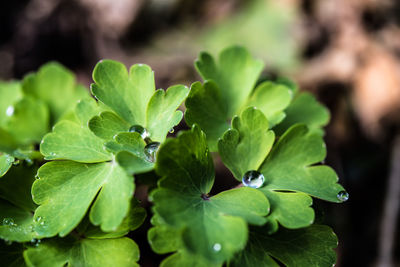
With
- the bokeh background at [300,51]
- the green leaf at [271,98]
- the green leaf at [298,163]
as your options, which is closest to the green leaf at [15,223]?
the green leaf at [298,163]

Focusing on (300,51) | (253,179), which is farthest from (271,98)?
(300,51)

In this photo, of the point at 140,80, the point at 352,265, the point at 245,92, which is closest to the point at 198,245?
the point at 140,80

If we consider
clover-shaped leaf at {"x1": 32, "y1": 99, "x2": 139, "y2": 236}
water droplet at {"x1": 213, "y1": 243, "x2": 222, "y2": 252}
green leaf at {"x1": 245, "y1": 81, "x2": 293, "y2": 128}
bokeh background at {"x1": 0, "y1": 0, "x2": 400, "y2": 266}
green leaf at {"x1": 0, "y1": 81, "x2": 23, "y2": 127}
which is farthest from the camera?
bokeh background at {"x1": 0, "y1": 0, "x2": 400, "y2": 266}

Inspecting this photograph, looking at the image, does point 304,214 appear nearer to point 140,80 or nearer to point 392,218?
point 140,80

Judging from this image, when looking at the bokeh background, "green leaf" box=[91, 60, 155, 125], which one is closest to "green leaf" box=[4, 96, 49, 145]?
"green leaf" box=[91, 60, 155, 125]

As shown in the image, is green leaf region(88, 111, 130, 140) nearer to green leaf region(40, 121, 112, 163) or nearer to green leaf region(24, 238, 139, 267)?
green leaf region(40, 121, 112, 163)

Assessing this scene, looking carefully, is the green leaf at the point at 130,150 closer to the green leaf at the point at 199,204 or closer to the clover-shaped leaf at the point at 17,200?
the green leaf at the point at 199,204
